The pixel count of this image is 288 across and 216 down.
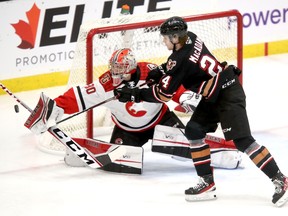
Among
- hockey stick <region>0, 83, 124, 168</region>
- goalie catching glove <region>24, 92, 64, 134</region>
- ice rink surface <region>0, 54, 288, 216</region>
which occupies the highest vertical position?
goalie catching glove <region>24, 92, 64, 134</region>

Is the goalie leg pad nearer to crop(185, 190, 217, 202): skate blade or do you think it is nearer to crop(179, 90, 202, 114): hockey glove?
crop(179, 90, 202, 114): hockey glove

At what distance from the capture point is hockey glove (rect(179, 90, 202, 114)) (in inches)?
229

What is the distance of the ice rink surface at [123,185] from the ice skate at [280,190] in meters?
0.04

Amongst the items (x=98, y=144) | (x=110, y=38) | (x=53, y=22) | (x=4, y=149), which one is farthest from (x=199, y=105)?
(x=53, y=22)

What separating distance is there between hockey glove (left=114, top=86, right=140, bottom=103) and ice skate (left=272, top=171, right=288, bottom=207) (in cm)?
87

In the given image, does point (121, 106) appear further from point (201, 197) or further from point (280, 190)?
point (280, 190)

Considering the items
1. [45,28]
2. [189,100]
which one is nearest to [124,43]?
[189,100]

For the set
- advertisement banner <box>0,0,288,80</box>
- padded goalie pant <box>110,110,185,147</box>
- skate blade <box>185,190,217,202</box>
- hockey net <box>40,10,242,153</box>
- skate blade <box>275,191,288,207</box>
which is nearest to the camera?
skate blade <box>275,191,288,207</box>

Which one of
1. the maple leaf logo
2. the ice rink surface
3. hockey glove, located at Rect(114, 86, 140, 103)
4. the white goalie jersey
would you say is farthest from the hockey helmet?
the maple leaf logo

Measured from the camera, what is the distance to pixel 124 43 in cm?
644

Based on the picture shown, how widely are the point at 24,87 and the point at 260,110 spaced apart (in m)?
1.90

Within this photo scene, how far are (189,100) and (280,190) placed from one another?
0.99m

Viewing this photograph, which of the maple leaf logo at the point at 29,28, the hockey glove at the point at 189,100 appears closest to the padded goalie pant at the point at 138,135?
the hockey glove at the point at 189,100

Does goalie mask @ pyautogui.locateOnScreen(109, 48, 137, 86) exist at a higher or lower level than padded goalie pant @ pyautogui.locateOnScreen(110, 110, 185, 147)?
higher
